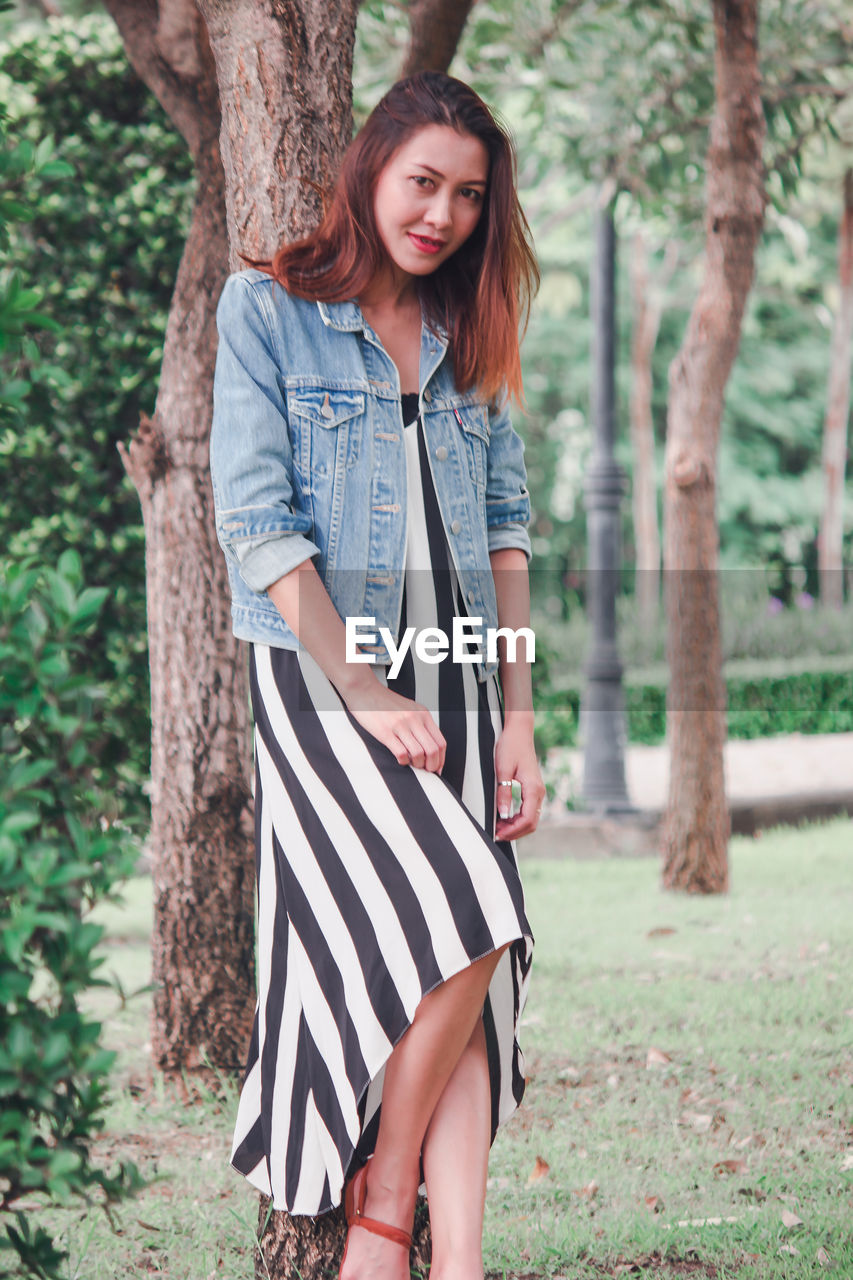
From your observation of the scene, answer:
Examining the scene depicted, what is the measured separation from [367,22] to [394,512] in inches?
218

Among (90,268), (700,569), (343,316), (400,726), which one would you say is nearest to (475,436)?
(343,316)

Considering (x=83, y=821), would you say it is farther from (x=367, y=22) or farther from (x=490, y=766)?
(x=367, y=22)

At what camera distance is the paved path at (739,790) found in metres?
8.30

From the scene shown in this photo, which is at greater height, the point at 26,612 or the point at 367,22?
the point at 367,22

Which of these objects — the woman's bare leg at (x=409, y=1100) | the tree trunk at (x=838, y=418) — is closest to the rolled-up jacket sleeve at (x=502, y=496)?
the woman's bare leg at (x=409, y=1100)

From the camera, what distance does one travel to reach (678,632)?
6539 millimetres

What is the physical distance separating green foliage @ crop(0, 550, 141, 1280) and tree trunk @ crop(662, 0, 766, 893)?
502 centimetres

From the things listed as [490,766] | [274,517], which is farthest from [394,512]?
[490,766]

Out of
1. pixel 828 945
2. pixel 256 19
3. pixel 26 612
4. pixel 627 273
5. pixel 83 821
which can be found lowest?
pixel 828 945

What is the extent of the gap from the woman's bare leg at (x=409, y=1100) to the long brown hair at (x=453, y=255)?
3.70 feet

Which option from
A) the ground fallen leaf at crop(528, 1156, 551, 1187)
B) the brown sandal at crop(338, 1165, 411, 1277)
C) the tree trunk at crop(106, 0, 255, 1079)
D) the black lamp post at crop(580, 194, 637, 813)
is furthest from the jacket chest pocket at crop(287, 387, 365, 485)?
the black lamp post at crop(580, 194, 637, 813)

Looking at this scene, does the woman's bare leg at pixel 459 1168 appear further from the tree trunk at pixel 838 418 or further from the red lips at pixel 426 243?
the tree trunk at pixel 838 418

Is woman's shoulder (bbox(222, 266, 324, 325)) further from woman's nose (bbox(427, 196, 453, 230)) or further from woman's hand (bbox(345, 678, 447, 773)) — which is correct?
woman's hand (bbox(345, 678, 447, 773))

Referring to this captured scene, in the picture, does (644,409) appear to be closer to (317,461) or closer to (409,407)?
(409,407)
